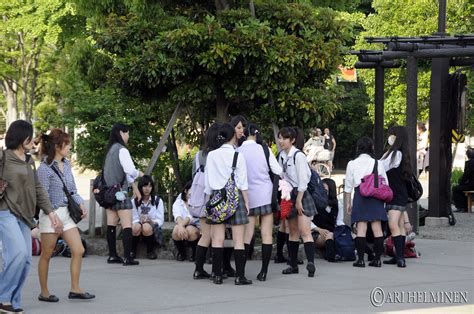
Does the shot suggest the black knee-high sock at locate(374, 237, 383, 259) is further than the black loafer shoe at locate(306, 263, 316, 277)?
Yes

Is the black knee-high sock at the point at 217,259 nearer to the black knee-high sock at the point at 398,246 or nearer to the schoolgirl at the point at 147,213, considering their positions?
the schoolgirl at the point at 147,213

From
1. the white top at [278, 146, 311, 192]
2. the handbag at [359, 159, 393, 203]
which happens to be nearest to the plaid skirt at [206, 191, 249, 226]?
the white top at [278, 146, 311, 192]

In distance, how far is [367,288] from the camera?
10.4m

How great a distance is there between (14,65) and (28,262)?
40.3 meters

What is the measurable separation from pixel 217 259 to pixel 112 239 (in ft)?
8.05

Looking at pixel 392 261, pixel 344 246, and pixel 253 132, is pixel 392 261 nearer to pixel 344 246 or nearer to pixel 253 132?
pixel 344 246

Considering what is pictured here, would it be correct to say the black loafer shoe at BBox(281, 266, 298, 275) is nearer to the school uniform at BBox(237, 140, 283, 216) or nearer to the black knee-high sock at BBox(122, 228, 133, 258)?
the school uniform at BBox(237, 140, 283, 216)

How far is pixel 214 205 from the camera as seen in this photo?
10445 mm

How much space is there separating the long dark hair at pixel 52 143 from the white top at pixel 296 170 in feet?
9.38

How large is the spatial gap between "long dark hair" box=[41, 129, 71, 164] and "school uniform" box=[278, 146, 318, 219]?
2.86m

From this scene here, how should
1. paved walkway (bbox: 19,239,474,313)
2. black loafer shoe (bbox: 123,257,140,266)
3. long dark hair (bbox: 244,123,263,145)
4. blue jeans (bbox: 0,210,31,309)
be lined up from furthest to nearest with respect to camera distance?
black loafer shoe (bbox: 123,257,140,266) → long dark hair (bbox: 244,123,263,145) → paved walkway (bbox: 19,239,474,313) → blue jeans (bbox: 0,210,31,309)

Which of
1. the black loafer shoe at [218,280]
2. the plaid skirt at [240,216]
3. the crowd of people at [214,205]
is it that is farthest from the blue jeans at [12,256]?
the black loafer shoe at [218,280]

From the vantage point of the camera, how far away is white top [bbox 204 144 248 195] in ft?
34.0

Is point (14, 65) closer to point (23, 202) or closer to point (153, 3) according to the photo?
point (153, 3)
